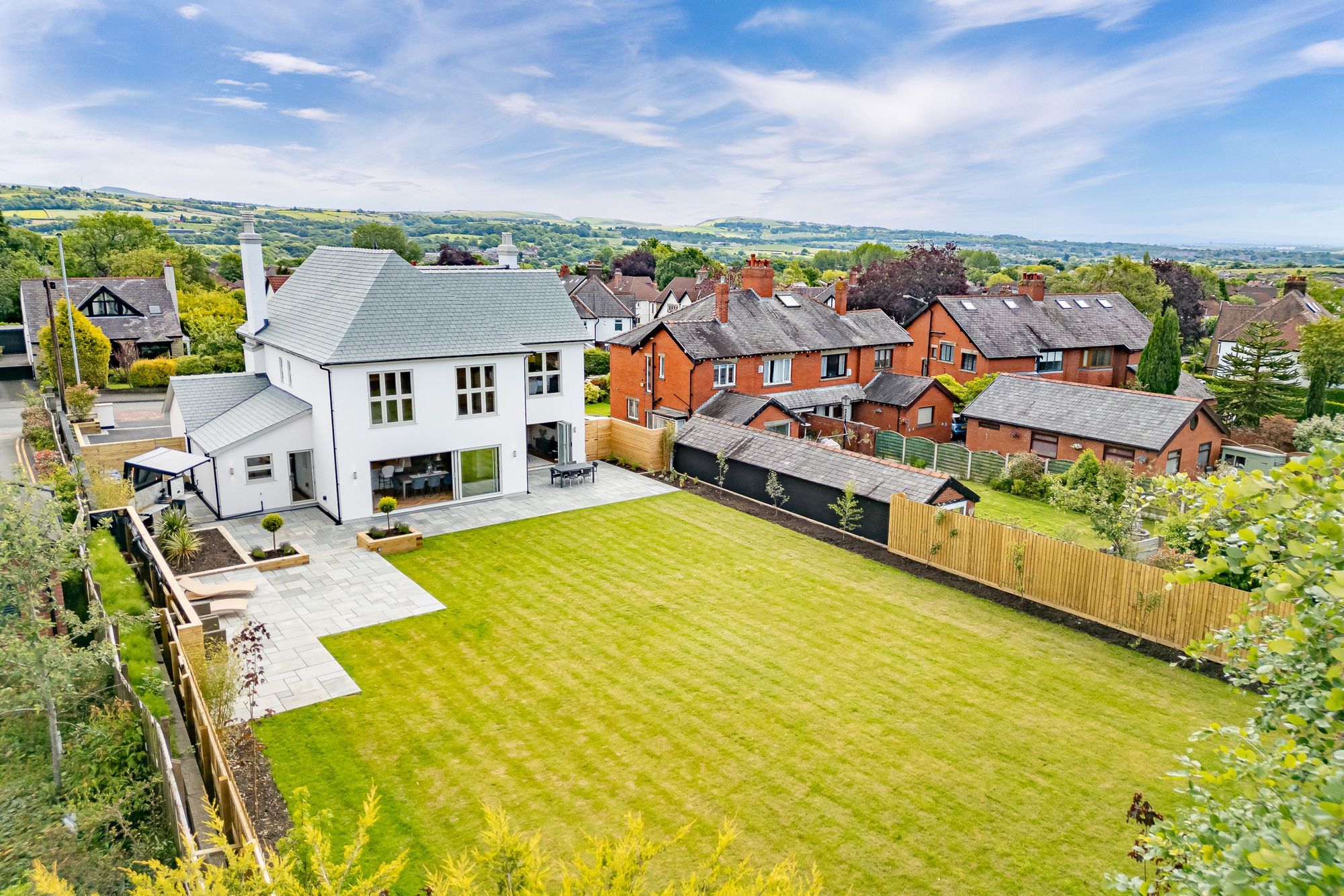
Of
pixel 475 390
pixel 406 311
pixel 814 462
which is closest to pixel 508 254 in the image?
pixel 406 311

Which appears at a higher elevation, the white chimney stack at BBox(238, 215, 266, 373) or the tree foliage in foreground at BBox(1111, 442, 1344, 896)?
the white chimney stack at BBox(238, 215, 266, 373)

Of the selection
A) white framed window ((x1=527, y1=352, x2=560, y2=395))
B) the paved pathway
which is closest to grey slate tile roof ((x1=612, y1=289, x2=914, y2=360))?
white framed window ((x1=527, y1=352, x2=560, y2=395))

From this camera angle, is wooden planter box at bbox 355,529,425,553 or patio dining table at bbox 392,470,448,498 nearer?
wooden planter box at bbox 355,529,425,553

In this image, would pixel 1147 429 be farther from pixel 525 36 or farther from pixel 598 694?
pixel 525 36

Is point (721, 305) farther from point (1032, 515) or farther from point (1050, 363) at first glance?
point (1050, 363)

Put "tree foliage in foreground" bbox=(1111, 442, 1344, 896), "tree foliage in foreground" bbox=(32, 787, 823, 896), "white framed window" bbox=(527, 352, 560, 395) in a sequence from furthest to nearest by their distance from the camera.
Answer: "white framed window" bbox=(527, 352, 560, 395)
"tree foliage in foreground" bbox=(32, 787, 823, 896)
"tree foliage in foreground" bbox=(1111, 442, 1344, 896)

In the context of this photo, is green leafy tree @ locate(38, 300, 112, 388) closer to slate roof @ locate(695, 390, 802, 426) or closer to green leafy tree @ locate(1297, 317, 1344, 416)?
slate roof @ locate(695, 390, 802, 426)

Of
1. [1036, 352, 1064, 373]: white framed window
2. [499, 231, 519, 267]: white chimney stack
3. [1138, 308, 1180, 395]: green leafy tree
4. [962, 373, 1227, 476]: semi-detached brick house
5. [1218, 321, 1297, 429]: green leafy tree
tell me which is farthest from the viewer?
[1036, 352, 1064, 373]: white framed window

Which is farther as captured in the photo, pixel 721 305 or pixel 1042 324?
pixel 1042 324
